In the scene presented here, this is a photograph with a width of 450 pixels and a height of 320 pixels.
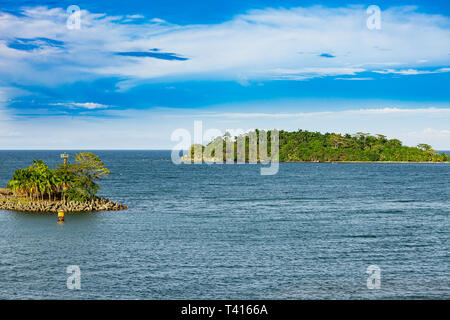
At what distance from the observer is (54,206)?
7788cm

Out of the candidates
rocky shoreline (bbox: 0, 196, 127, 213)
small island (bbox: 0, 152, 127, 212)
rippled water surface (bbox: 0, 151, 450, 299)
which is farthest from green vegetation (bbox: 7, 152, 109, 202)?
rippled water surface (bbox: 0, 151, 450, 299)

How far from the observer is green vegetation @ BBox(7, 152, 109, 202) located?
80.5 meters

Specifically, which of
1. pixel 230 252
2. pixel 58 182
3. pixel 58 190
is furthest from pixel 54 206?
pixel 230 252

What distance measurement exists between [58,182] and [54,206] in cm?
504

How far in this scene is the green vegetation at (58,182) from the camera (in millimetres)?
80500

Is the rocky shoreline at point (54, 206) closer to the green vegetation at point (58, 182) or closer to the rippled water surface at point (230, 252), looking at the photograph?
the green vegetation at point (58, 182)

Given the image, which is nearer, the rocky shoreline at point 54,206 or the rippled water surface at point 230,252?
the rippled water surface at point 230,252

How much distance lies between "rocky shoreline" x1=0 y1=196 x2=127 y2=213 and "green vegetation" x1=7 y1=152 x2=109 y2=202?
1.55 meters

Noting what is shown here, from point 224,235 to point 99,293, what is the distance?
25.9 meters

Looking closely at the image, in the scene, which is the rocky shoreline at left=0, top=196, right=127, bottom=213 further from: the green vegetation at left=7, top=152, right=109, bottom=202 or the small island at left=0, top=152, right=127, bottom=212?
the green vegetation at left=7, top=152, right=109, bottom=202

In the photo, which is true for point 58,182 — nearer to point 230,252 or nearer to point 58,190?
point 58,190

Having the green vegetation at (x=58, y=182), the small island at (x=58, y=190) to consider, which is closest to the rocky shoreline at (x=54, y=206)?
the small island at (x=58, y=190)
